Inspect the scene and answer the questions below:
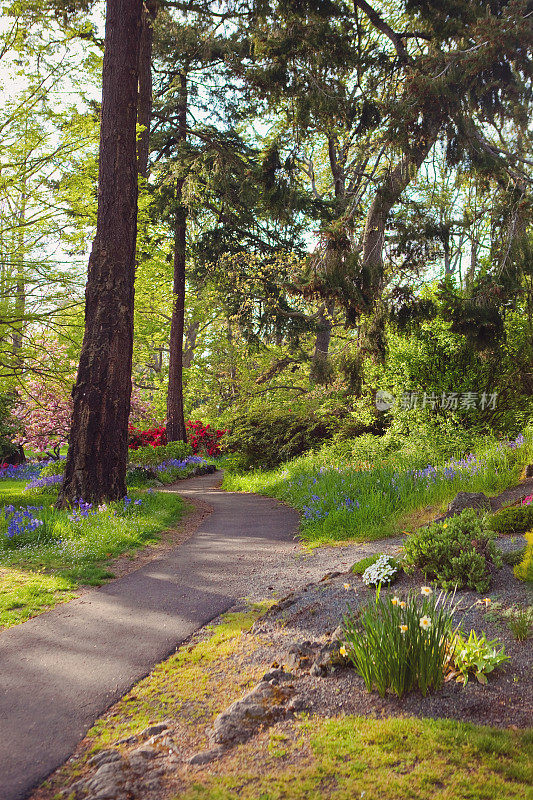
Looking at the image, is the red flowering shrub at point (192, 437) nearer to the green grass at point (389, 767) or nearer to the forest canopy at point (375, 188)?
the forest canopy at point (375, 188)

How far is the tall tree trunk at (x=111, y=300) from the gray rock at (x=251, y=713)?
574 cm

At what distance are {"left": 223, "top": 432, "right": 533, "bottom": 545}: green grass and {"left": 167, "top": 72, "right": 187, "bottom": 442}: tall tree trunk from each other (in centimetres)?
966

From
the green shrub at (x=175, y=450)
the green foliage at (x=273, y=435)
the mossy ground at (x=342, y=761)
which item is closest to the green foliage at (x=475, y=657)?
the mossy ground at (x=342, y=761)

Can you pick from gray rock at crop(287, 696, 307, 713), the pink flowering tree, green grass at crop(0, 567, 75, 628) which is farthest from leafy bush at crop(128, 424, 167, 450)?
gray rock at crop(287, 696, 307, 713)

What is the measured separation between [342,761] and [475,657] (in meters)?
0.94

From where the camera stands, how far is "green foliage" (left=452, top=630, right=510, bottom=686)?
2713 mm

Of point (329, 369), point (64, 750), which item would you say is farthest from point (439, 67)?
point (64, 750)

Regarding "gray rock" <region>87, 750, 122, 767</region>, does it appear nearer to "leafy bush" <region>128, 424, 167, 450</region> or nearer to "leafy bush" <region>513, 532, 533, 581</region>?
"leafy bush" <region>513, 532, 533, 581</region>

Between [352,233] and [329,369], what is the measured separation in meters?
3.32

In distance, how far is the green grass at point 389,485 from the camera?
6918 mm

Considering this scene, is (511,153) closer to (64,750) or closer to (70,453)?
(70,453)

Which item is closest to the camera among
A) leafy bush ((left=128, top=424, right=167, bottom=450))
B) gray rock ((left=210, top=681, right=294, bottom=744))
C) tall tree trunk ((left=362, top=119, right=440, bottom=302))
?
gray rock ((left=210, top=681, right=294, bottom=744))

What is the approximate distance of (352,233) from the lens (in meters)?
9.30

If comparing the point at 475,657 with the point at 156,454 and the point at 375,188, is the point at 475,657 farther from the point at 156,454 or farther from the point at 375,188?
the point at 156,454
